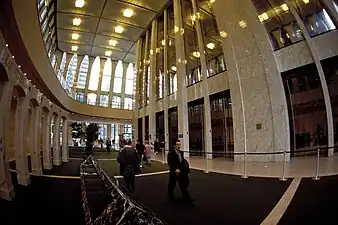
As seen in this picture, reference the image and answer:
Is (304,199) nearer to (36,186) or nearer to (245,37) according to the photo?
(36,186)

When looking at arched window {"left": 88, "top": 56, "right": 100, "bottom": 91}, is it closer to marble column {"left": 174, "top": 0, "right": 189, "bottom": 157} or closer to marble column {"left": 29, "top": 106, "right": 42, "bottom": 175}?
marble column {"left": 174, "top": 0, "right": 189, "bottom": 157}

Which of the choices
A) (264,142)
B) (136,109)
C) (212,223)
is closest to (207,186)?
(212,223)

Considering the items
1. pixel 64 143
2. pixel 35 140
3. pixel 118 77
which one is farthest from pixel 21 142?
pixel 118 77

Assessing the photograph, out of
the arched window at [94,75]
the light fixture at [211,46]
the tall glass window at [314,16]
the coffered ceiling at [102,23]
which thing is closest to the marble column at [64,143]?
the coffered ceiling at [102,23]

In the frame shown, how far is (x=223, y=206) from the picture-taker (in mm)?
5258

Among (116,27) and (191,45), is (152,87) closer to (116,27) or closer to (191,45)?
(116,27)

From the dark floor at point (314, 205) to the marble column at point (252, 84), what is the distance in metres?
6.43

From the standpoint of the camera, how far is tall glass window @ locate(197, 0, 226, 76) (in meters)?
17.7

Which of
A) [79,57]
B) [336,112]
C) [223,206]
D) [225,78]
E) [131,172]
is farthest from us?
[79,57]

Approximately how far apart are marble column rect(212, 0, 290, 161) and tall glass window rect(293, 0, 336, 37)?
6.40 feet

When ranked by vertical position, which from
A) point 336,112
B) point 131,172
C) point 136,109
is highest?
point 136,109

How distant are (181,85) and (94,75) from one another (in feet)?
70.3

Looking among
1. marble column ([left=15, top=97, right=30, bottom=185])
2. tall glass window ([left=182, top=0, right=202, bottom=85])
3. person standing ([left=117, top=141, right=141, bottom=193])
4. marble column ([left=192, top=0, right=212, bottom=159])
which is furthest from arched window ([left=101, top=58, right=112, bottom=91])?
person standing ([left=117, top=141, right=141, bottom=193])

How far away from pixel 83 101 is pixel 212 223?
28.8 meters
